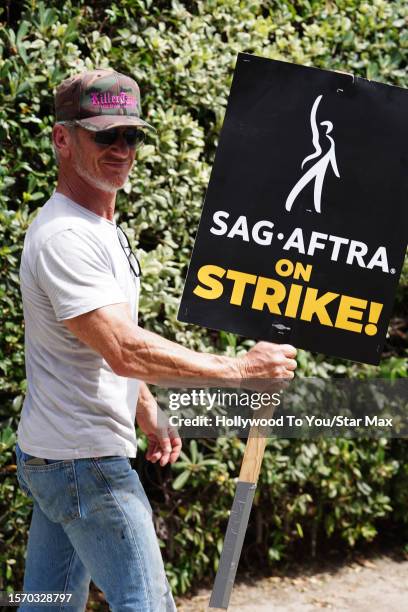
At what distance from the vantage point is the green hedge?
4.01 m

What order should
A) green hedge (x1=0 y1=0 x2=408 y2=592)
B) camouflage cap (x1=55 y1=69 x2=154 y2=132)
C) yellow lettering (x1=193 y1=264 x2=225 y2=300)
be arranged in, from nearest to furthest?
camouflage cap (x1=55 y1=69 x2=154 y2=132) < yellow lettering (x1=193 y1=264 x2=225 y2=300) < green hedge (x1=0 y1=0 x2=408 y2=592)

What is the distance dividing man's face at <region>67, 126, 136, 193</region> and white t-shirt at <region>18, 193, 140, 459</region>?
0.10 metres

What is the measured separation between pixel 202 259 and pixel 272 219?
0.85 feet

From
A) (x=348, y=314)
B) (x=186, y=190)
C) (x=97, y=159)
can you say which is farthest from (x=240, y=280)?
(x=186, y=190)

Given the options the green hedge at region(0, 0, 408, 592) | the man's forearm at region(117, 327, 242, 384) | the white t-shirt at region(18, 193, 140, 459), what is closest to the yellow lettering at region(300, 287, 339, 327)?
the man's forearm at region(117, 327, 242, 384)

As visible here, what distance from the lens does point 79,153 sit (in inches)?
116

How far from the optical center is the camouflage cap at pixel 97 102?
2.91 metres

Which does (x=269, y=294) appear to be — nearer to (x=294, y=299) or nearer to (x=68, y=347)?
(x=294, y=299)

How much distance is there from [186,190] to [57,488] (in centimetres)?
194

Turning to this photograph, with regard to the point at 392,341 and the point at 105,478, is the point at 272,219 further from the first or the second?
the point at 392,341

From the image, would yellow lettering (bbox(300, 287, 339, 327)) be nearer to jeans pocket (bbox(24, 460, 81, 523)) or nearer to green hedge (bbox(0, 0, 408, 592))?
jeans pocket (bbox(24, 460, 81, 523))

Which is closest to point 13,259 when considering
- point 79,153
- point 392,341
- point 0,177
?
point 0,177

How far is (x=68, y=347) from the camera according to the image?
2.84 m

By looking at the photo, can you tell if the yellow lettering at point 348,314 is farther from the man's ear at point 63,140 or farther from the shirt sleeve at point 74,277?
the man's ear at point 63,140
